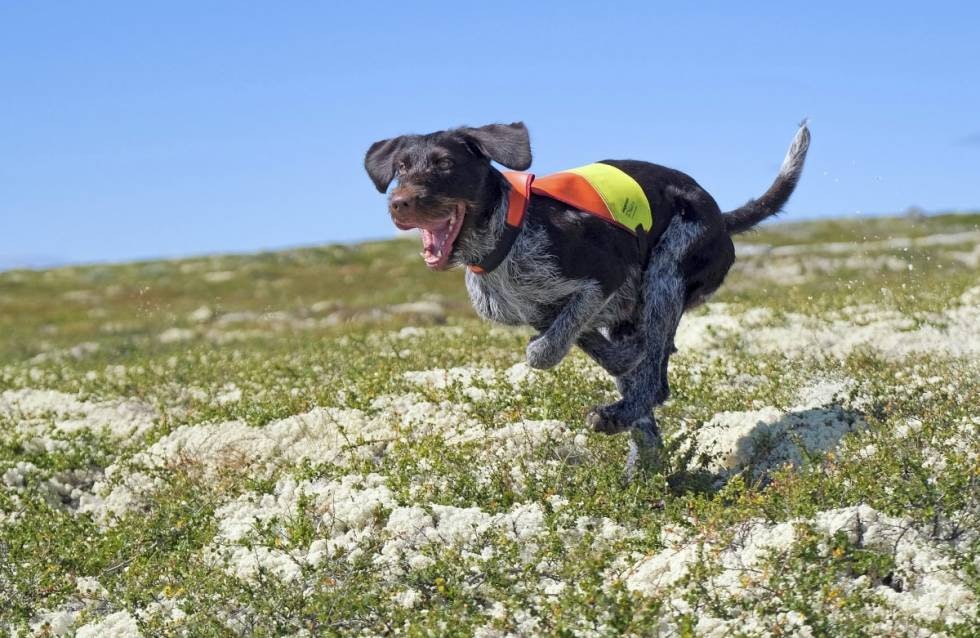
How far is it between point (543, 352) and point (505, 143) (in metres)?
1.49

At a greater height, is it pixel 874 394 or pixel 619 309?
pixel 619 309

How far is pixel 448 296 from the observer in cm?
3362

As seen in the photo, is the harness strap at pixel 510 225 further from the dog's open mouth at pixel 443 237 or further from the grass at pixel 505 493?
the grass at pixel 505 493

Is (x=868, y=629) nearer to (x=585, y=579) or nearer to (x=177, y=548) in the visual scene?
(x=585, y=579)

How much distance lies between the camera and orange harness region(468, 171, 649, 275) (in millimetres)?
7941

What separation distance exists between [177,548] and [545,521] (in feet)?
8.91

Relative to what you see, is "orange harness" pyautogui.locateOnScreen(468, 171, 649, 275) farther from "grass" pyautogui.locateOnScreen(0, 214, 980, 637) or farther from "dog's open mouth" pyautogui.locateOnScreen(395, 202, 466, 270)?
"grass" pyautogui.locateOnScreen(0, 214, 980, 637)

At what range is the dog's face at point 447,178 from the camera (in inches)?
291

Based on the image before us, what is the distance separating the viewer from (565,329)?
8.03 metres

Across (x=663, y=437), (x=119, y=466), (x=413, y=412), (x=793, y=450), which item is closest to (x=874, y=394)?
(x=793, y=450)

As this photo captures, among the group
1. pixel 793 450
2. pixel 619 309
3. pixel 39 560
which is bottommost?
pixel 39 560

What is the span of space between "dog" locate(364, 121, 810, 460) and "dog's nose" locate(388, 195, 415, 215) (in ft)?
0.03

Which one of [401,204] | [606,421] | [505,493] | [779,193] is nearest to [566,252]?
[606,421]

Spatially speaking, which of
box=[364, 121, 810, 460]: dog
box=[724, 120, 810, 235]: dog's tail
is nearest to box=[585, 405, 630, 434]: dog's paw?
box=[364, 121, 810, 460]: dog
